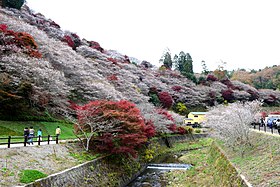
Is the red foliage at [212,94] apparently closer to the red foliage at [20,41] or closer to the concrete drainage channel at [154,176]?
the concrete drainage channel at [154,176]

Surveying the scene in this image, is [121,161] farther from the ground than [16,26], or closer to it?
closer to it

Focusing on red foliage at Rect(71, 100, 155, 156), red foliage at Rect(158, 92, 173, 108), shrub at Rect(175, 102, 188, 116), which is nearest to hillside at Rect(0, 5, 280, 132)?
red foliage at Rect(158, 92, 173, 108)

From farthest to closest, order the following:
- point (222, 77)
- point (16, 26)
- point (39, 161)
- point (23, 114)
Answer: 1. point (222, 77)
2. point (16, 26)
3. point (23, 114)
4. point (39, 161)

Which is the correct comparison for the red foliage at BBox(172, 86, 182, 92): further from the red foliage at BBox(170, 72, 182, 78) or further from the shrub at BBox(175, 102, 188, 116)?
the red foliage at BBox(170, 72, 182, 78)

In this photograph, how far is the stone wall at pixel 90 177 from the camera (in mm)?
13727

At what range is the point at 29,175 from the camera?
41.7 ft

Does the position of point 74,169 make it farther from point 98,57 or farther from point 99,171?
point 98,57

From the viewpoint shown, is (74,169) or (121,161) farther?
(121,161)

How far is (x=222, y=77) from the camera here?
324 ft

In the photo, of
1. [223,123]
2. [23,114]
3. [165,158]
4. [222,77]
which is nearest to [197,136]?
[165,158]

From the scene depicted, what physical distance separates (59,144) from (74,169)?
3754 millimetres

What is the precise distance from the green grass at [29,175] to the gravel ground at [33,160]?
219 mm

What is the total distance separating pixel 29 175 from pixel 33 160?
2.11 metres

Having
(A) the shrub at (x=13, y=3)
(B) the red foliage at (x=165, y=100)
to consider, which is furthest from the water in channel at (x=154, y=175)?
(A) the shrub at (x=13, y=3)
